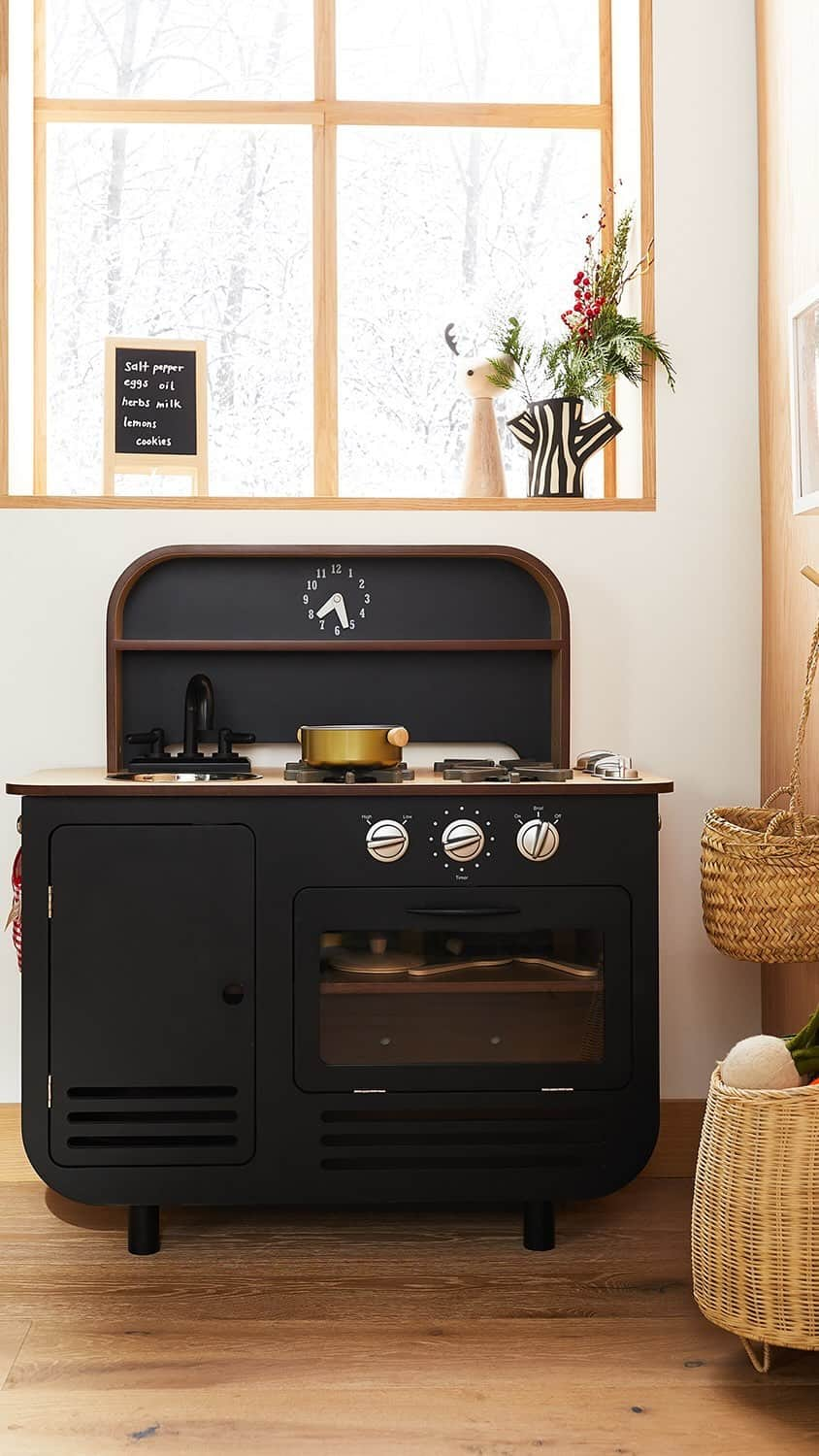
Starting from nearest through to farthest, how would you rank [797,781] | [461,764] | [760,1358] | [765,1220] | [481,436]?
[765,1220] < [760,1358] < [797,781] < [461,764] < [481,436]

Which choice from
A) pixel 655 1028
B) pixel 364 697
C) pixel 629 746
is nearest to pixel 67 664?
pixel 364 697

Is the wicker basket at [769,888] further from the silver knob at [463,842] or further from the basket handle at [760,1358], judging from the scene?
the basket handle at [760,1358]

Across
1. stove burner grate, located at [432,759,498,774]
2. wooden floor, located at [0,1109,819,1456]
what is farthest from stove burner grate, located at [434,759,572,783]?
wooden floor, located at [0,1109,819,1456]

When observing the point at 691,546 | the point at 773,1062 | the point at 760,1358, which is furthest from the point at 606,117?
the point at 760,1358

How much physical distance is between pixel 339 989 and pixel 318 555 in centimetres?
A: 85

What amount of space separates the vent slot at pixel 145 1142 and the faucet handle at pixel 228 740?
0.68 metres

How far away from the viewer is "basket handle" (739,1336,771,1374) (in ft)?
5.27

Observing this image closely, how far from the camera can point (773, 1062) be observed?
1614mm

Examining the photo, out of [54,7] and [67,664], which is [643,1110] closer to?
[67,664]

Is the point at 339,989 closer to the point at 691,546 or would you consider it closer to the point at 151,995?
the point at 151,995

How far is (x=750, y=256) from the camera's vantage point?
246 centimetres

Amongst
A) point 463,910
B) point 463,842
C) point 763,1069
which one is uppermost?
point 463,842

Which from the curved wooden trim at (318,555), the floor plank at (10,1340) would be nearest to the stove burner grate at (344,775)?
the curved wooden trim at (318,555)

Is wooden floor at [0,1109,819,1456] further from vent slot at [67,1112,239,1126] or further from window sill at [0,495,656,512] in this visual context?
window sill at [0,495,656,512]
